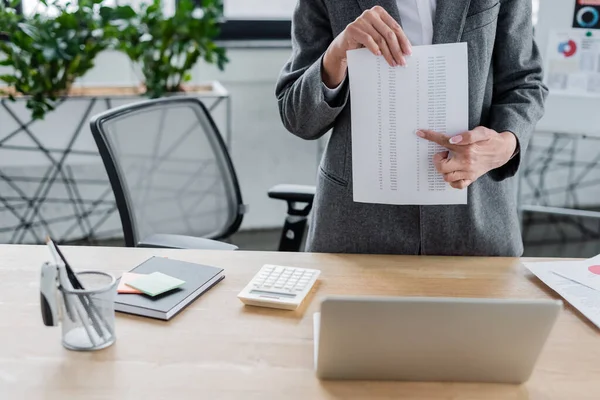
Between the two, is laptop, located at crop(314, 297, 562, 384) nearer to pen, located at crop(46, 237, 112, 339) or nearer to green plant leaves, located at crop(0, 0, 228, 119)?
pen, located at crop(46, 237, 112, 339)

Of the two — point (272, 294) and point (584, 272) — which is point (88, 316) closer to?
point (272, 294)

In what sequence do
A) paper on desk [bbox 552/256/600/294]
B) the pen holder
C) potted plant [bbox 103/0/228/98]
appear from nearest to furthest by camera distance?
the pen holder < paper on desk [bbox 552/256/600/294] < potted plant [bbox 103/0/228/98]

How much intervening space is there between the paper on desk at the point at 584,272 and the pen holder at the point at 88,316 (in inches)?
32.0

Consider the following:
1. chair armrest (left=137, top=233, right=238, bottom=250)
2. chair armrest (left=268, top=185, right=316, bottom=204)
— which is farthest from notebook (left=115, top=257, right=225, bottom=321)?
chair armrest (left=268, top=185, right=316, bottom=204)

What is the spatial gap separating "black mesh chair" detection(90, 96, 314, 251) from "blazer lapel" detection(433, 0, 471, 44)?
0.62 meters

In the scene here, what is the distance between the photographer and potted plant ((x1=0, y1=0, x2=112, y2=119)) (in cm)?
262

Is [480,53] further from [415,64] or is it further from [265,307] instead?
[265,307]

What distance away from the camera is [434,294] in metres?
1.23

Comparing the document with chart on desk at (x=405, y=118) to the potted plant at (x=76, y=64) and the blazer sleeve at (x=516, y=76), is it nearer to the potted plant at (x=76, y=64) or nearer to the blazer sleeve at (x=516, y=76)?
the blazer sleeve at (x=516, y=76)

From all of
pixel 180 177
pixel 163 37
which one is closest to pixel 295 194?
pixel 180 177

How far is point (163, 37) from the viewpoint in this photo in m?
2.77

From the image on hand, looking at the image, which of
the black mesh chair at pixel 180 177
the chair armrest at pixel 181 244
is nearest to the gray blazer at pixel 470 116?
the chair armrest at pixel 181 244

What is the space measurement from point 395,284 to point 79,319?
55 cm

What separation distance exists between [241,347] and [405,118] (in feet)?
1.65
